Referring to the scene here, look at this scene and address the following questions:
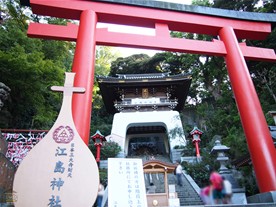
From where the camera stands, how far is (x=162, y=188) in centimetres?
865

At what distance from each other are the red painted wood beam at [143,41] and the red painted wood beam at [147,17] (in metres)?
0.28

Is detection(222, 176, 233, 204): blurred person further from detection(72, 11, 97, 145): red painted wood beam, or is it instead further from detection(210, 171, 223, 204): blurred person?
detection(72, 11, 97, 145): red painted wood beam

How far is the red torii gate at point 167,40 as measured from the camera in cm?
355

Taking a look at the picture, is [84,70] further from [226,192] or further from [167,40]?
[226,192]

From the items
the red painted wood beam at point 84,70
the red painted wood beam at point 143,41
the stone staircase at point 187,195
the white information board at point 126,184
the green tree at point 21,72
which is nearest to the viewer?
the white information board at point 126,184

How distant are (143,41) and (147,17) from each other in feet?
2.05

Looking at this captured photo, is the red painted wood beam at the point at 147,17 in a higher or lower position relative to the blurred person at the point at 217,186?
higher

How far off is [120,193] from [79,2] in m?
3.80

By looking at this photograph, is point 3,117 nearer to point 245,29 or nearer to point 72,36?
point 72,36

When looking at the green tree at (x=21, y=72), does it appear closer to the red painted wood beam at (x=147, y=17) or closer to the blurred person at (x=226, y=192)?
the red painted wood beam at (x=147, y=17)

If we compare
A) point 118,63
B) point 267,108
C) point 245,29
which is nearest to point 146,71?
point 118,63

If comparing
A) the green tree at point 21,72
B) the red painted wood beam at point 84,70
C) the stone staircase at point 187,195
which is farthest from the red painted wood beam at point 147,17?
the stone staircase at point 187,195

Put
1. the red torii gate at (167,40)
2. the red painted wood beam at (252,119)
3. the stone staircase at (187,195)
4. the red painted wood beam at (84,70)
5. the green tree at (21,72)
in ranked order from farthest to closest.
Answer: the green tree at (21,72) → the stone staircase at (187,195) → the red torii gate at (167,40) → the red painted wood beam at (252,119) → the red painted wood beam at (84,70)

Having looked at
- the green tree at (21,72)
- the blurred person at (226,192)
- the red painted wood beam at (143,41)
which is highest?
the green tree at (21,72)
